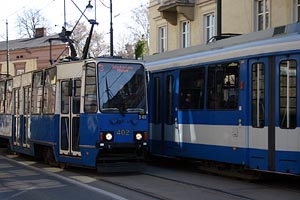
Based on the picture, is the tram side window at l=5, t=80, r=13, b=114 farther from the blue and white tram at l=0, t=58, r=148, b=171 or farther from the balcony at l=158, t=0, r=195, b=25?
the balcony at l=158, t=0, r=195, b=25

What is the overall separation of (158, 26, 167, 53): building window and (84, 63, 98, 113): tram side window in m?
18.7

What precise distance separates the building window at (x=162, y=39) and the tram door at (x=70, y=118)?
17644mm

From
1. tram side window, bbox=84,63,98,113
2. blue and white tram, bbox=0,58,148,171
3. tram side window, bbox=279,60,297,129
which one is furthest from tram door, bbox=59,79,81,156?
tram side window, bbox=279,60,297,129

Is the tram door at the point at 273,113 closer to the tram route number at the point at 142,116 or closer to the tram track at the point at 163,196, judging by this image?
the tram track at the point at 163,196

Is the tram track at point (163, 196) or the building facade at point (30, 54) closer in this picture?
the tram track at point (163, 196)

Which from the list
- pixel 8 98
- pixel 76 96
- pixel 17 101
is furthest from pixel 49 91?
pixel 8 98

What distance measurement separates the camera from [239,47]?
1306cm

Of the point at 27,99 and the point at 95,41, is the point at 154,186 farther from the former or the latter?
the point at 95,41

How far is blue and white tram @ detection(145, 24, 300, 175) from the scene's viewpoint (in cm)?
1168

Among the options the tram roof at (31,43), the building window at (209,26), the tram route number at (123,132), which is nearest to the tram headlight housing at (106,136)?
the tram route number at (123,132)

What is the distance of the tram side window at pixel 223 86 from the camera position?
13094 millimetres

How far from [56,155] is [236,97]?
18.6 feet

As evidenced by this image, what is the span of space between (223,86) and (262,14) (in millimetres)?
11502

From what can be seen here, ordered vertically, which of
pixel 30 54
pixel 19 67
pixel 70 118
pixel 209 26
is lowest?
pixel 70 118
